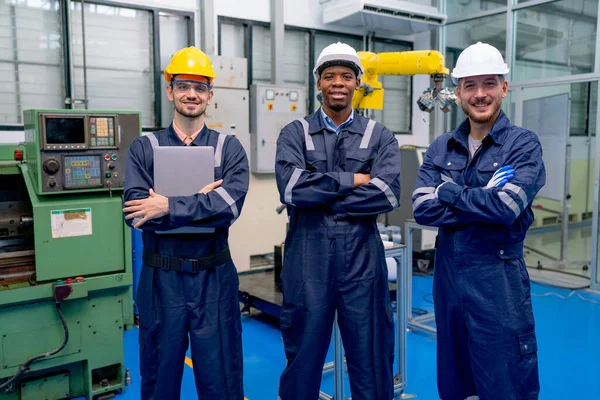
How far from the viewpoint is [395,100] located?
6.76 metres

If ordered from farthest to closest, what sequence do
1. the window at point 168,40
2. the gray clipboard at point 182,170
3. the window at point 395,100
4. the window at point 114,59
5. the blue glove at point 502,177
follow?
1. the window at point 395,100
2. the window at point 168,40
3. the window at point 114,59
4. the gray clipboard at point 182,170
5. the blue glove at point 502,177

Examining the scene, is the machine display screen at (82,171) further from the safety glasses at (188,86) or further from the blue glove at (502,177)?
the blue glove at (502,177)

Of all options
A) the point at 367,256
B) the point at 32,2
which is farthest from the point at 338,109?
the point at 32,2

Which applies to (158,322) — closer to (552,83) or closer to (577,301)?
(577,301)

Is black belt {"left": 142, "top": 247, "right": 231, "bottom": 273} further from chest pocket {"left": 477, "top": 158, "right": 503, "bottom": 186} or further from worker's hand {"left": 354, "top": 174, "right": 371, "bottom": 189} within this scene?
chest pocket {"left": 477, "top": 158, "right": 503, "bottom": 186}

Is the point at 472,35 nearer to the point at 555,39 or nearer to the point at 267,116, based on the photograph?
the point at 555,39

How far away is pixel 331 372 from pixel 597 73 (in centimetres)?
372

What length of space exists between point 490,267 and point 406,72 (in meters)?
2.26

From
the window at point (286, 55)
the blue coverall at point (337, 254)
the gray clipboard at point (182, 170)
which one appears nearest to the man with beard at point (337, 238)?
the blue coverall at point (337, 254)

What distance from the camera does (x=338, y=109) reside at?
7.43ft

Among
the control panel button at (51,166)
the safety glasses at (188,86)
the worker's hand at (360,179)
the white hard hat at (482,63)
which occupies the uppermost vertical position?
the white hard hat at (482,63)

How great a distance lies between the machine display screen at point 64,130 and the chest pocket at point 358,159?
1470 millimetres

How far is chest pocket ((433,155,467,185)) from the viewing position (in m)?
2.15

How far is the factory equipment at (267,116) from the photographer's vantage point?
5.19 metres
